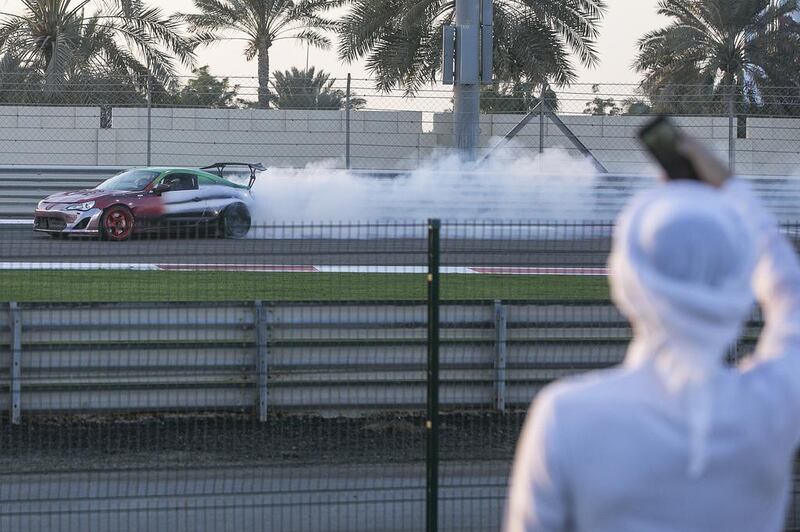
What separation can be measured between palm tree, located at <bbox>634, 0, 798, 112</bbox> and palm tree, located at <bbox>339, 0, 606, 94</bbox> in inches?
161

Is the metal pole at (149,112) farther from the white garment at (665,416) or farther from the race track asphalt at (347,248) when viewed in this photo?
the white garment at (665,416)

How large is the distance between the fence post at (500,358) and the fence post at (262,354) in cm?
133

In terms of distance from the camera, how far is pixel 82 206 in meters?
18.2

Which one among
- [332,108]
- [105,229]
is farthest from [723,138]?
[105,229]

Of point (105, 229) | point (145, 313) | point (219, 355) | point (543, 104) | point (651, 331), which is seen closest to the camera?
point (651, 331)

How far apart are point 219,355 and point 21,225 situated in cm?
1437

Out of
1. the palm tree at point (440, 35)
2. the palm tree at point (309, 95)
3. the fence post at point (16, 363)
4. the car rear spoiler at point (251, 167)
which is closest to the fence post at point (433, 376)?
the fence post at point (16, 363)

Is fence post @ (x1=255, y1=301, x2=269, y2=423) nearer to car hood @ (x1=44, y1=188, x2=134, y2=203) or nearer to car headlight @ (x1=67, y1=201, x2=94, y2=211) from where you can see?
car headlight @ (x1=67, y1=201, x2=94, y2=211)

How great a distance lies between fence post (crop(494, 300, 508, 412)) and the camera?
6.78m

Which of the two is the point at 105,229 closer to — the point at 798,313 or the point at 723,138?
the point at 723,138

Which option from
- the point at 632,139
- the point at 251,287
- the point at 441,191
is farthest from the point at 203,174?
the point at 251,287

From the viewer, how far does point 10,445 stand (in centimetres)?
695

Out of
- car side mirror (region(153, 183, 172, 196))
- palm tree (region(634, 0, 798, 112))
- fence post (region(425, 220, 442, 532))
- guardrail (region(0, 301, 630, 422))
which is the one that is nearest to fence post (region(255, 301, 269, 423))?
guardrail (region(0, 301, 630, 422))

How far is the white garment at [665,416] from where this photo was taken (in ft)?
5.34
